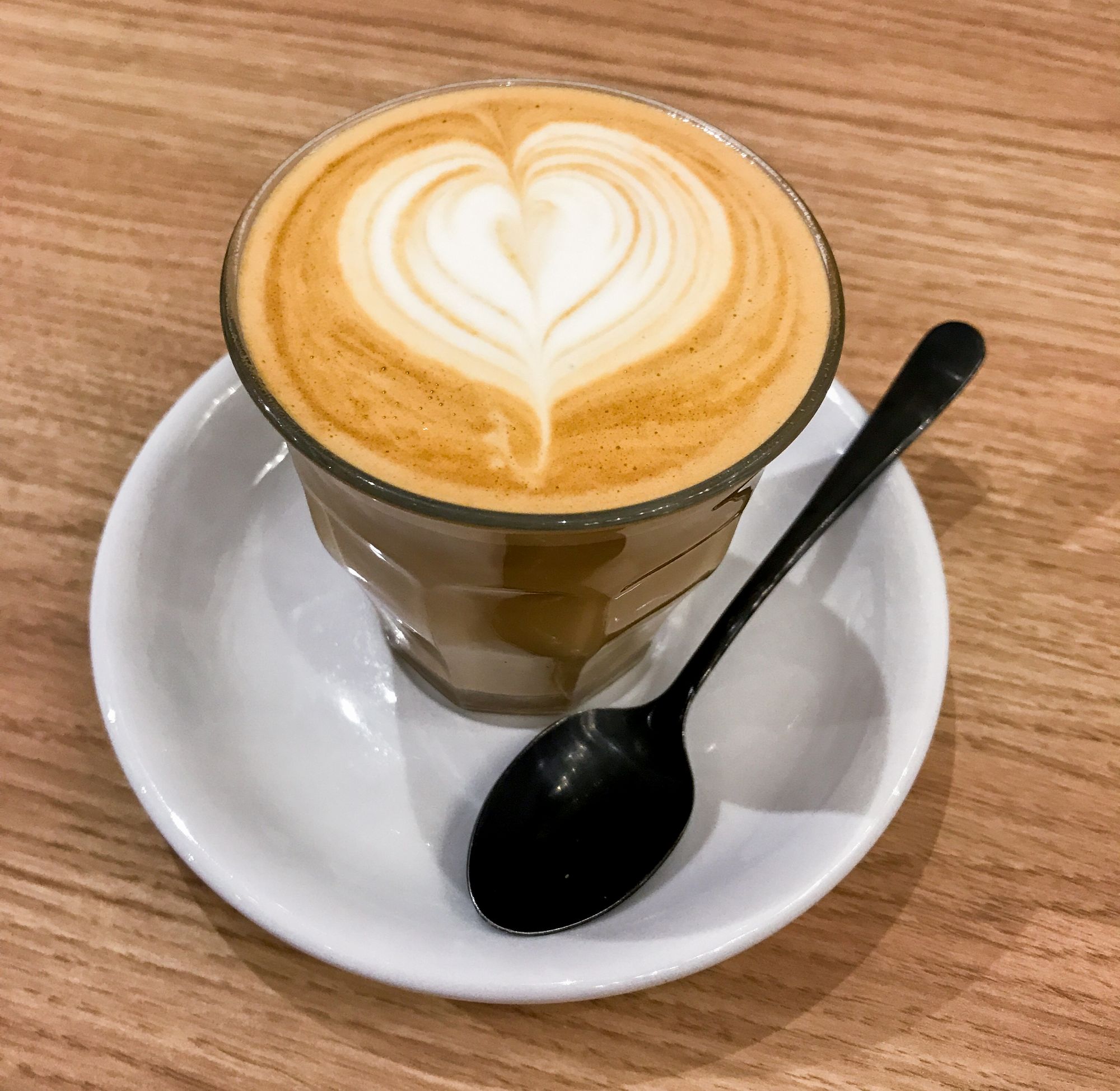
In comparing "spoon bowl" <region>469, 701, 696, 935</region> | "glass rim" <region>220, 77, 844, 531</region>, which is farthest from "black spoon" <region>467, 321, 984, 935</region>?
"glass rim" <region>220, 77, 844, 531</region>

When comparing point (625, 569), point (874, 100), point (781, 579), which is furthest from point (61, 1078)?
point (874, 100)

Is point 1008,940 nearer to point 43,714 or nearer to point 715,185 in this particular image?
point 715,185

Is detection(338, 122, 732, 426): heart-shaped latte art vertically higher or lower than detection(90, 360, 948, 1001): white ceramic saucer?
higher

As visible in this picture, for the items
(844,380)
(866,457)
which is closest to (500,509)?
(866,457)

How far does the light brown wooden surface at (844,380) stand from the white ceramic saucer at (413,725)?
7 cm

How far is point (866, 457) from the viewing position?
2.53 ft

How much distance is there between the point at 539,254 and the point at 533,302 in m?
0.05

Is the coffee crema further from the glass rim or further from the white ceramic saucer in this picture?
the white ceramic saucer

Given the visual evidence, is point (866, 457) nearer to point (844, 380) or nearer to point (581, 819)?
point (844, 380)

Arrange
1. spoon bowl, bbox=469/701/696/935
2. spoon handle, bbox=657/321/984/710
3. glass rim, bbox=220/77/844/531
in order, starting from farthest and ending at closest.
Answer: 1. spoon handle, bbox=657/321/984/710
2. spoon bowl, bbox=469/701/696/935
3. glass rim, bbox=220/77/844/531

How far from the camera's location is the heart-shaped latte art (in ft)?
1.82

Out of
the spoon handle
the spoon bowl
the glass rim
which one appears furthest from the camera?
the spoon handle

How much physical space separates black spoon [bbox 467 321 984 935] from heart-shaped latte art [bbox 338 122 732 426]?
A: 257 mm

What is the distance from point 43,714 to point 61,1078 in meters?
0.27
